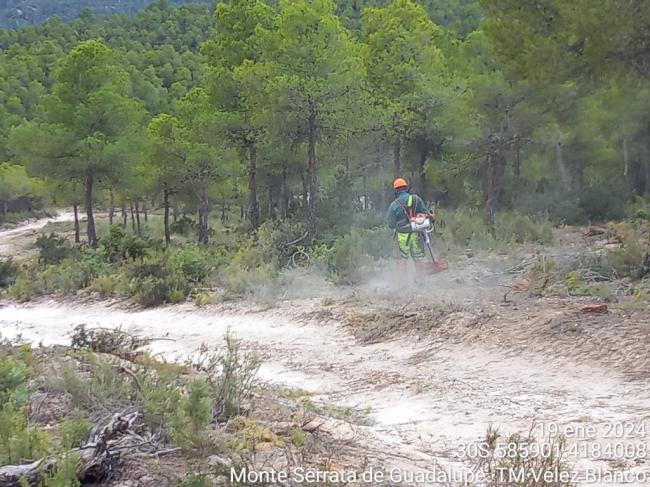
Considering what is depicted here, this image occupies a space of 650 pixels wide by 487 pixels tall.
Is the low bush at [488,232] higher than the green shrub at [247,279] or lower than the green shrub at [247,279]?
higher

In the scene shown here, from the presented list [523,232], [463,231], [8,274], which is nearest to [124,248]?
[8,274]

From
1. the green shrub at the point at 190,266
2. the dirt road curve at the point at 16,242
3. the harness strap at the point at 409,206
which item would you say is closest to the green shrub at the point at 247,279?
the green shrub at the point at 190,266

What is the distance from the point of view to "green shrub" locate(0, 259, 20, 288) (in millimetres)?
19344

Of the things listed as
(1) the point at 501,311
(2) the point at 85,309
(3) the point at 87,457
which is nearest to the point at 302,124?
(2) the point at 85,309

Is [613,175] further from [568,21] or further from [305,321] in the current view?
[305,321]

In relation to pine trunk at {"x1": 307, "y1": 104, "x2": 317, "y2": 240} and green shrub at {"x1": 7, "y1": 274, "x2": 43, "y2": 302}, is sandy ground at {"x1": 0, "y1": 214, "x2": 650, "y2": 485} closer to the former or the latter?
green shrub at {"x1": 7, "y1": 274, "x2": 43, "y2": 302}

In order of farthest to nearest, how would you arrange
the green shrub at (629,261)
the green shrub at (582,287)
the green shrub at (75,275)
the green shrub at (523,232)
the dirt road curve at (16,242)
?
1. the dirt road curve at (16,242)
2. the green shrub at (523,232)
3. the green shrub at (75,275)
4. the green shrub at (629,261)
5. the green shrub at (582,287)

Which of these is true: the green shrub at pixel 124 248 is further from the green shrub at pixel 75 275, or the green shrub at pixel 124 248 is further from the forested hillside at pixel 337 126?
the forested hillside at pixel 337 126

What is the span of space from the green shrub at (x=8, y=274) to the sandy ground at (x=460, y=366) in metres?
8.18

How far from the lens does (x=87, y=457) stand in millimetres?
3834

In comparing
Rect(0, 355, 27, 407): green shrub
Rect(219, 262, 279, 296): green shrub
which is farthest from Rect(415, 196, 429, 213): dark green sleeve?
Rect(0, 355, 27, 407): green shrub

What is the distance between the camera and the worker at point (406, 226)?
1134 cm

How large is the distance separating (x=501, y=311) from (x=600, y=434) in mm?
4011

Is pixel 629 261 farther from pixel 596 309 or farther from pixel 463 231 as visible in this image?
Result: pixel 463 231
